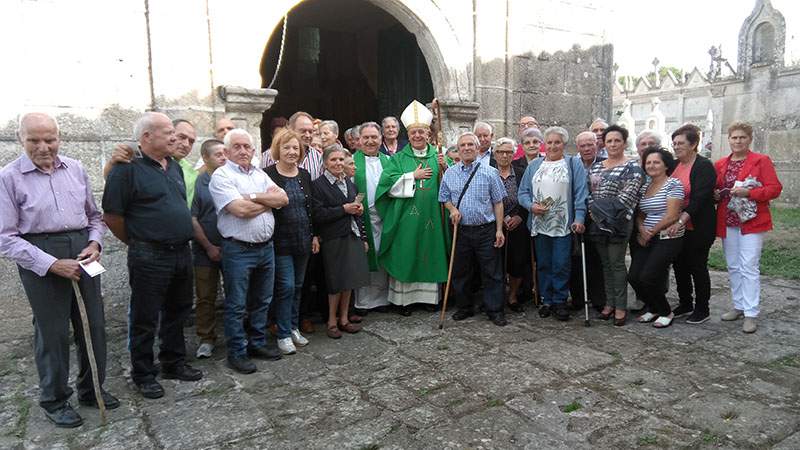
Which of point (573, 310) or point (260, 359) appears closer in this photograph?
point (260, 359)

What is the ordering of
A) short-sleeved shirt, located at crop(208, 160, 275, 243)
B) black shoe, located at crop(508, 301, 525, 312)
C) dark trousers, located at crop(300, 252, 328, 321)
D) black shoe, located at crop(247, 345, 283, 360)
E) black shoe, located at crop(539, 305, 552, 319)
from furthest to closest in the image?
1. black shoe, located at crop(508, 301, 525, 312)
2. black shoe, located at crop(539, 305, 552, 319)
3. dark trousers, located at crop(300, 252, 328, 321)
4. black shoe, located at crop(247, 345, 283, 360)
5. short-sleeved shirt, located at crop(208, 160, 275, 243)

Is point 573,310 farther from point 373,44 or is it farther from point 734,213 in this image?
point 373,44

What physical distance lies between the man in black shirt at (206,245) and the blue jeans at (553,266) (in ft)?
8.71

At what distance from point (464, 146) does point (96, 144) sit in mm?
3091

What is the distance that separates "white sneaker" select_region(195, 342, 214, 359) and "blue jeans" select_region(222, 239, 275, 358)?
0.31 metres

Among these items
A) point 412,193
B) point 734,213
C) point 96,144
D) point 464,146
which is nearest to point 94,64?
point 96,144

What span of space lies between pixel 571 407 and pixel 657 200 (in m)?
2.06

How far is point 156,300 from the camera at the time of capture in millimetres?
3195

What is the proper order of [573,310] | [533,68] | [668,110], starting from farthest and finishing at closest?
[668,110] < [533,68] < [573,310]

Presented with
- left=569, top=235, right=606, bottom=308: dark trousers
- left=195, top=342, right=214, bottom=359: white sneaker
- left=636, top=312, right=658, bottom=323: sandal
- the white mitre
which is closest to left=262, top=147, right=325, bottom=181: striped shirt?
the white mitre

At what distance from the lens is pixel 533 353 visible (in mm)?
3801

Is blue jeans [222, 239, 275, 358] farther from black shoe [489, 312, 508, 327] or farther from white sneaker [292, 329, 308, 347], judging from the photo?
black shoe [489, 312, 508, 327]

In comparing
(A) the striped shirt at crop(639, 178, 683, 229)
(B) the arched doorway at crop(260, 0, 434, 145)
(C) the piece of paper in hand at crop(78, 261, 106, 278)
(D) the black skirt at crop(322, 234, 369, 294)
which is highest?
(B) the arched doorway at crop(260, 0, 434, 145)

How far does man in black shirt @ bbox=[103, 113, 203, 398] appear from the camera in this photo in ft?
10.0
